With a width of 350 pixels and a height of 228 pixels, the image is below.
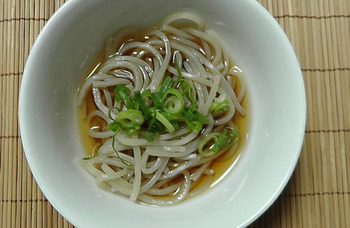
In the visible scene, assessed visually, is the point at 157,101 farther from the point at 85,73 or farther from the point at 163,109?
the point at 85,73

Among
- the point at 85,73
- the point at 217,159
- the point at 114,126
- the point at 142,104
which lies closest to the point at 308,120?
the point at 217,159

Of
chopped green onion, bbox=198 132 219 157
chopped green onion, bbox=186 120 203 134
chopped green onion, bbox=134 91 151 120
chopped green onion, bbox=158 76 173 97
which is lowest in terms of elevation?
chopped green onion, bbox=198 132 219 157

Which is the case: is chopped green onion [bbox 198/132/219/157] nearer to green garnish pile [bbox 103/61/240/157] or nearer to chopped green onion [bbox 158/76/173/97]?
green garnish pile [bbox 103/61/240/157]

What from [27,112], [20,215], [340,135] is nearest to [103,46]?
[27,112]

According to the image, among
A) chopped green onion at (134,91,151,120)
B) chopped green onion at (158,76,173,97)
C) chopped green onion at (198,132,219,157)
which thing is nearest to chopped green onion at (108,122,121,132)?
chopped green onion at (134,91,151,120)

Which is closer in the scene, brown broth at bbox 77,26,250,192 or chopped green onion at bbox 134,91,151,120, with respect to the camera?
chopped green onion at bbox 134,91,151,120

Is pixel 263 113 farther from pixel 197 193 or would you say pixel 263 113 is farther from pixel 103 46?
pixel 103 46
